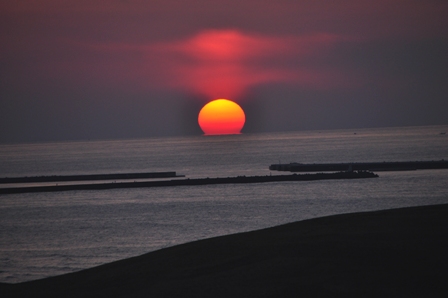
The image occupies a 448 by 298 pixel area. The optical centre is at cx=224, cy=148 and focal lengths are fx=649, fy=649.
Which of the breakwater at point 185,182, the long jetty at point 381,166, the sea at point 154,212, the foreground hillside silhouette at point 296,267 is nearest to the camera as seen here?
the foreground hillside silhouette at point 296,267

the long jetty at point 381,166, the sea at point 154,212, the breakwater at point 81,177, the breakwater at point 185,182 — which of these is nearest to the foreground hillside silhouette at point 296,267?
the sea at point 154,212

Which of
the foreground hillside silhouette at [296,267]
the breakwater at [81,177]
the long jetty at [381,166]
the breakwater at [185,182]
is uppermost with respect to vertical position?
the breakwater at [81,177]

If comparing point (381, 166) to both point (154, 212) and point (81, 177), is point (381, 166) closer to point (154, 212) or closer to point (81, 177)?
point (81, 177)

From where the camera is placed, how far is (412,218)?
561 inches

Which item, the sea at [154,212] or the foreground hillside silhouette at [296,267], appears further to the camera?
the sea at [154,212]

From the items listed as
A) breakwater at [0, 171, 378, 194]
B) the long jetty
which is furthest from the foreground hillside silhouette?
the long jetty

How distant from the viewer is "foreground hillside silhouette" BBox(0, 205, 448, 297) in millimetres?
9672

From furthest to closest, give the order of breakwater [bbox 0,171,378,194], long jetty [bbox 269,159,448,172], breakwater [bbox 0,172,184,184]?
long jetty [bbox 269,159,448,172]
breakwater [bbox 0,172,184,184]
breakwater [bbox 0,171,378,194]

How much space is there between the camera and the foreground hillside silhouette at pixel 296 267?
9672 millimetres

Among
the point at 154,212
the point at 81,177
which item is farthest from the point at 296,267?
the point at 81,177

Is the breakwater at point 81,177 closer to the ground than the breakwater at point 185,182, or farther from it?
farther from it

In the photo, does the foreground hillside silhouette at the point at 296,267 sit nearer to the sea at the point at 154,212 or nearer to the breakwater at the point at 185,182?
the sea at the point at 154,212

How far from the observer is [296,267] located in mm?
10641

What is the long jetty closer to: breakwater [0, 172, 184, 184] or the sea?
the sea
